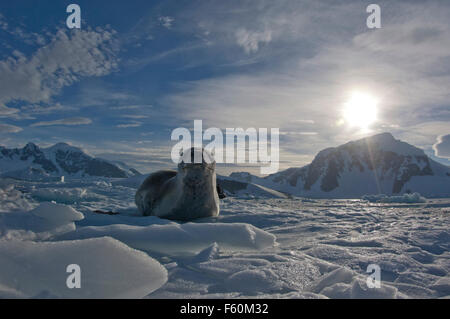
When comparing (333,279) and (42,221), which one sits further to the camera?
(42,221)

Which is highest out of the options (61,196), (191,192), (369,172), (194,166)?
(194,166)

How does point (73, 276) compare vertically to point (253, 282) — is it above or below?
above

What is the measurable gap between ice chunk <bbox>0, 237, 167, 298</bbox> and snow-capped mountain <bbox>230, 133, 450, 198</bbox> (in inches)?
5995

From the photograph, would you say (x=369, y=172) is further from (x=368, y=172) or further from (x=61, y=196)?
(x=61, y=196)

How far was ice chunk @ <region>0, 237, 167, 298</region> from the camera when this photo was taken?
1554 mm

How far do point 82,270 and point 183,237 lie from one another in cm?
114

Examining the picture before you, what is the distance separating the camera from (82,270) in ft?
5.60

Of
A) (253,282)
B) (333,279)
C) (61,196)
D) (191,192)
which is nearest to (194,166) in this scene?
(191,192)

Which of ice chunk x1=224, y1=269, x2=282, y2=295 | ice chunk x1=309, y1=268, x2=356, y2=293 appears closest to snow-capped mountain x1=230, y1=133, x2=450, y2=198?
ice chunk x1=309, y1=268, x2=356, y2=293

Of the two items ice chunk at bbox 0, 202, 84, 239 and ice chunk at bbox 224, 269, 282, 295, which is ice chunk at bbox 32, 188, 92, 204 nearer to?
ice chunk at bbox 0, 202, 84, 239

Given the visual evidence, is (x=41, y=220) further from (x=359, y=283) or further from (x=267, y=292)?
(x=359, y=283)

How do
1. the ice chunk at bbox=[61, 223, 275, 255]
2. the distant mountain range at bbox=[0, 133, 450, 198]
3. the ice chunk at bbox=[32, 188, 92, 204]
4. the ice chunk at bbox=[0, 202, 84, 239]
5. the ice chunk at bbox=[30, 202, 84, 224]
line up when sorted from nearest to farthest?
the ice chunk at bbox=[61, 223, 275, 255] → the ice chunk at bbox=[0, 202, 84, 239] → the ice chunk at bbox=[30, 202, 84, 224] → the ice chunk at bbox=[32, 188, 92, 204] → the distant mountain range at bbox=[0, 133, 450, 198]

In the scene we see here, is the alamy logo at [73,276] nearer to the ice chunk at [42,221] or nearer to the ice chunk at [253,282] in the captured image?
the ice chunk at [253,282]

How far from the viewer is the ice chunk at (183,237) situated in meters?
2.64
